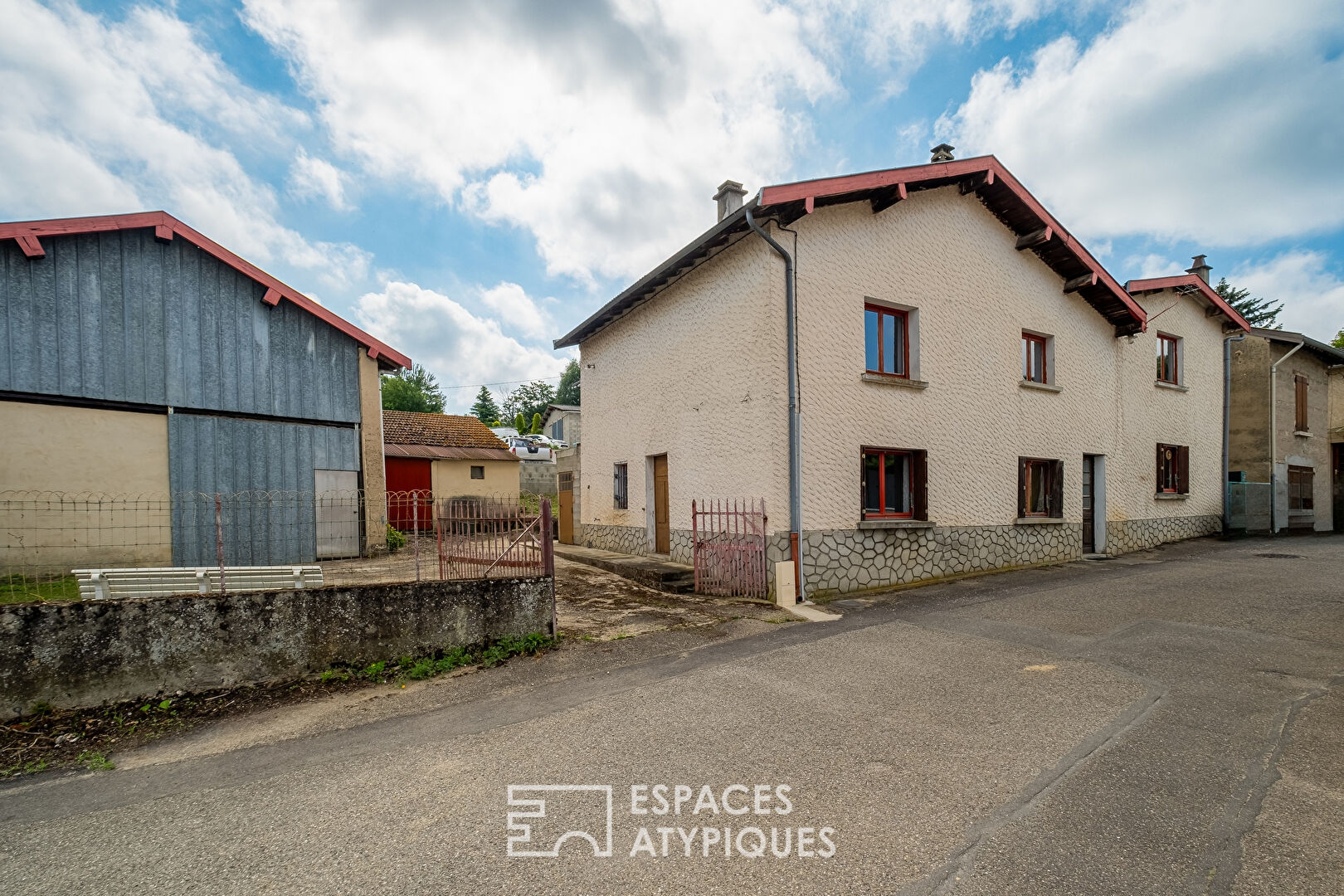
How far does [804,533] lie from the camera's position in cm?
934

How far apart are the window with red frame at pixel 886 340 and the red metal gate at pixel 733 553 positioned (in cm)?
340

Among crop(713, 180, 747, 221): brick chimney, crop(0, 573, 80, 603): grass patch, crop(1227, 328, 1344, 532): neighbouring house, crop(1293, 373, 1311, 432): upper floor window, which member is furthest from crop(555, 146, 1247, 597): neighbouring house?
crop(0, 573, 80, 603): grass patch

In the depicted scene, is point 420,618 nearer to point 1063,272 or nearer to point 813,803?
point 813,803

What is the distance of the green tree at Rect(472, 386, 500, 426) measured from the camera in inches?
2864

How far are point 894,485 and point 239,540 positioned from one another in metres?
11.4

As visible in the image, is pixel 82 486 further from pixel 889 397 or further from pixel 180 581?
pixel 889 397

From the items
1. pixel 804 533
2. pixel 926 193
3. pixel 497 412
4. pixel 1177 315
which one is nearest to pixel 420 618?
pixel 804 533

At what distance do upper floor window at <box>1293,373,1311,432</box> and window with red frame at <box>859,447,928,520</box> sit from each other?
51.5ft

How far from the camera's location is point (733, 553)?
31.2ft

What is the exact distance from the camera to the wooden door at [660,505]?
41.3 ft

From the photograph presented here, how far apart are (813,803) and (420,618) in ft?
14.4

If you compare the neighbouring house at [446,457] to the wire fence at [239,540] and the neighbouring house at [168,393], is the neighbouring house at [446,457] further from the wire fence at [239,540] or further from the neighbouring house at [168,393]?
the neighbouring house at [168,393]

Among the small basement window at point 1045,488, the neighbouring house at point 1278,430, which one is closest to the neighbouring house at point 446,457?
the small basement window at point 1045,488

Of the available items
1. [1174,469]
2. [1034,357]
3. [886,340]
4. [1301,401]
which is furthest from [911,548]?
[1301,401]
